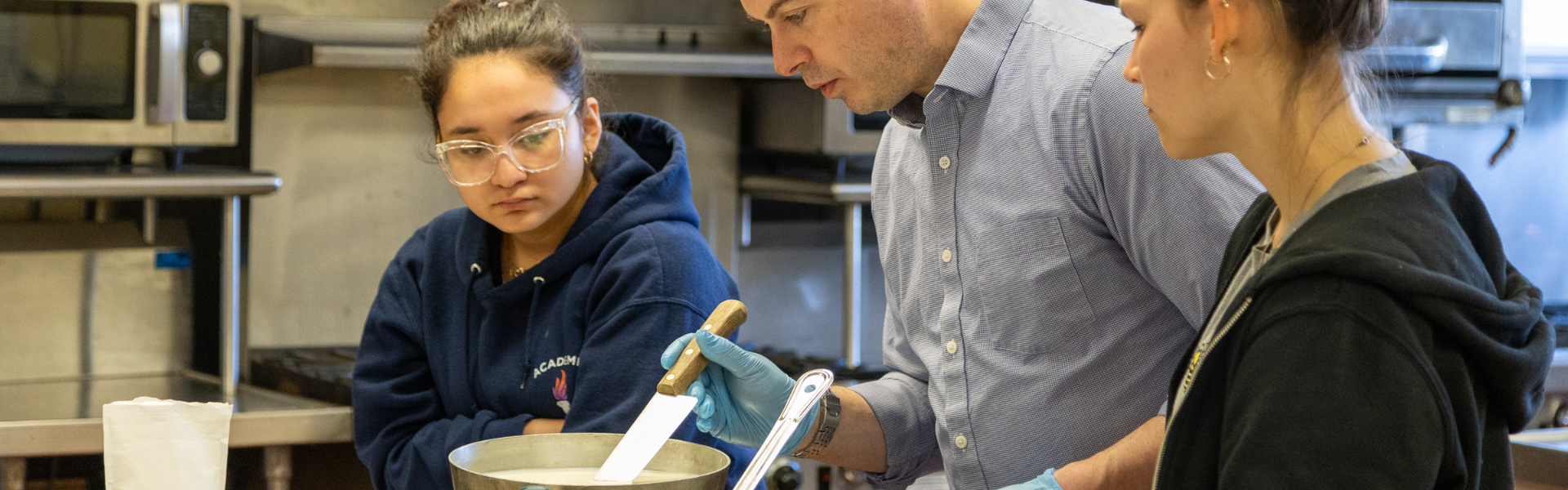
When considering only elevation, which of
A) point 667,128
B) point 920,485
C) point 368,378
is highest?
point 667,128

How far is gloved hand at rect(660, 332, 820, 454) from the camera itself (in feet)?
3.75

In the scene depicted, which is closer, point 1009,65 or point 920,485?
point 1009,65

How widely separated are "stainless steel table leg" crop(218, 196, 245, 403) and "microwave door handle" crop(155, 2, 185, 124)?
0.21 meters

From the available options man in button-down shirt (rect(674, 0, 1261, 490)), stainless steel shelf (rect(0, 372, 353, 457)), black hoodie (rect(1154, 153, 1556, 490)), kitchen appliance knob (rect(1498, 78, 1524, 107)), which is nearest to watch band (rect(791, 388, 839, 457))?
man in button-down shirt (rect(674, 0, 1261, 490))

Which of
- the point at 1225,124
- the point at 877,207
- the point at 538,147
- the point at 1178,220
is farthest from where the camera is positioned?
the point at 538,147

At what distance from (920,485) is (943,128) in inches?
23.4

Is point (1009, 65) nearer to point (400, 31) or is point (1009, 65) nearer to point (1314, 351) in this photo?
point (1314, 351)

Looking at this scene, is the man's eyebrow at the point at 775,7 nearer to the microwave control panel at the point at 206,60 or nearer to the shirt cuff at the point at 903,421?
the shirt cuff at the point at 903,421

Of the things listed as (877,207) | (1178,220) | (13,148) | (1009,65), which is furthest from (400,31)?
(1178,220)

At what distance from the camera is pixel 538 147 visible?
1.57 metres

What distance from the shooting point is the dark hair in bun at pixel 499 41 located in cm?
161

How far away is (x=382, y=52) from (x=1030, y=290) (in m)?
1.60

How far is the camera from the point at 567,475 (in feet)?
3.42

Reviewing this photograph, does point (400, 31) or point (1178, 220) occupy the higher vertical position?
point (400, 31)
